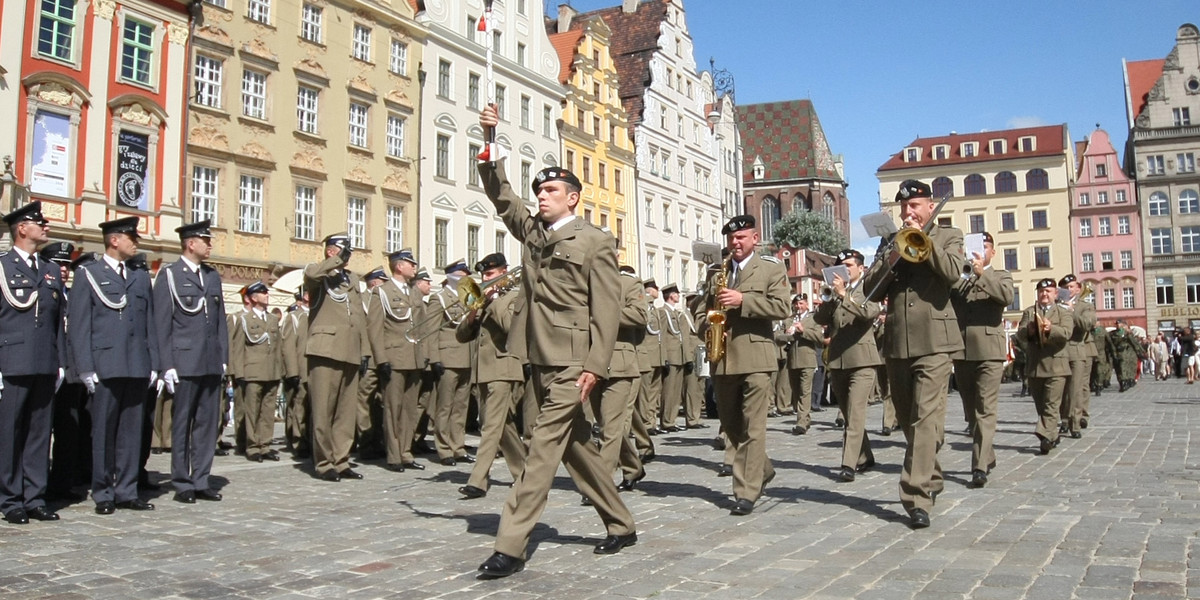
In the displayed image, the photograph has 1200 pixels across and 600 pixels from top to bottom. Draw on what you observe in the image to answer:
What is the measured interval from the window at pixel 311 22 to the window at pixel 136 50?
5557mm

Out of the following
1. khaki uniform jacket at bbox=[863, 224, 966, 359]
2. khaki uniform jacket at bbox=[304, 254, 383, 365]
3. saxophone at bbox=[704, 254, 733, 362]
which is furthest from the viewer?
khaki uniform jacket at bbox=[304, 254, 383, 365]

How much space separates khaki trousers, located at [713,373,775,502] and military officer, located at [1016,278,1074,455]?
537cm

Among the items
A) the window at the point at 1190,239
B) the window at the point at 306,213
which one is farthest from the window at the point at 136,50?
the window at the point at 1190,239

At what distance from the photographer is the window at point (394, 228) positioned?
3459 cm

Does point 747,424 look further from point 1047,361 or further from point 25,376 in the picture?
point 1047,361

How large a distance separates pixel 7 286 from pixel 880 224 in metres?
6.50

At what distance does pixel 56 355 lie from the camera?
305 inches

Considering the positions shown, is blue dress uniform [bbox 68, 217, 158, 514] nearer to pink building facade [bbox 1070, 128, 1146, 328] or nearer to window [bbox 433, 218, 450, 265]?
window [bbox 433, 218, 450, 265]

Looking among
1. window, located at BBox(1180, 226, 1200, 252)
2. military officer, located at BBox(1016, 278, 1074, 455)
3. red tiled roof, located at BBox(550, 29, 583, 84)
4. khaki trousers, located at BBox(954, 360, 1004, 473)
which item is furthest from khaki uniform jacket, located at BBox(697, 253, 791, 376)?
window, located at BBox(1180, 226, 1200, 252)

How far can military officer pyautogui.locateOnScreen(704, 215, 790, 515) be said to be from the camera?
7.46 m

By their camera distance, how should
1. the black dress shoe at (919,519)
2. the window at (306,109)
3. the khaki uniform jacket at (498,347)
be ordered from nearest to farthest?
the black dress shoe at (919,519) → the khaki uniform jacket at (498,347) → the window at (306,109)

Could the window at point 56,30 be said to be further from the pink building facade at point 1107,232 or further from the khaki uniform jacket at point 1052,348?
the pink building facade at point 1107,232

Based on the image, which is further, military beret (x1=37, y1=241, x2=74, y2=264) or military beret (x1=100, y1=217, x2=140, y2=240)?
military beret (x1=37, y1=241, x2=74, y2=264)

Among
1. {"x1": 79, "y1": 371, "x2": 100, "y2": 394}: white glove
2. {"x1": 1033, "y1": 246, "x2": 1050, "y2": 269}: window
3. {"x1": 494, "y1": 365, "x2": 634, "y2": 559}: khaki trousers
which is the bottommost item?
{"x1": 494, "y1": 365, "x2": 634, "y2": 559}: khaki trousers
